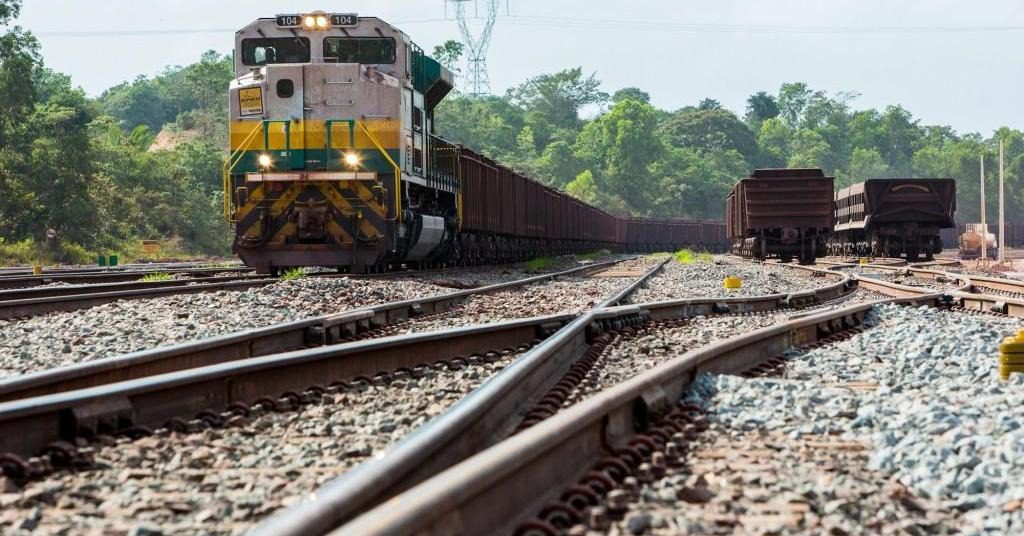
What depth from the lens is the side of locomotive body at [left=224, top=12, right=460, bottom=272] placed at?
13.8 m

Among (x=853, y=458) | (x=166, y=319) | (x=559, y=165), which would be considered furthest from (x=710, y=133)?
(x=853, y=458)

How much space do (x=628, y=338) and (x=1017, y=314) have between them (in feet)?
12.5

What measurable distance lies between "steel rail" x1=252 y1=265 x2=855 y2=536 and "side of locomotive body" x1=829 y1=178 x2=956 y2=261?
79.3 feet

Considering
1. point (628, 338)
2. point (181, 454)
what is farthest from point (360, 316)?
point (181, 454)

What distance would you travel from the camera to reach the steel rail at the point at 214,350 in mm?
4359

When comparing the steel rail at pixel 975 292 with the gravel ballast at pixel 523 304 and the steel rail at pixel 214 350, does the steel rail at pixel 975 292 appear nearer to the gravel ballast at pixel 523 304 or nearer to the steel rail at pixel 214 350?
the gravel ballast at pixel 523 304

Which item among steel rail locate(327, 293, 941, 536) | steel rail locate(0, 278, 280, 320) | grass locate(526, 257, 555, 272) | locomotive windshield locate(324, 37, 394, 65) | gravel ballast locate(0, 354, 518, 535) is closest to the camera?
steel rail locate(327, 293, 941, 536)

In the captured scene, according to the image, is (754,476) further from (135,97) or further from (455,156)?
(135,97)

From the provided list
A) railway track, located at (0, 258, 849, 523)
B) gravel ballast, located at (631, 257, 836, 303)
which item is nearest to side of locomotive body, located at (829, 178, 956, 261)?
gravel ballast, located at (631, 257, 836, 303)

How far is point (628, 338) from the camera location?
7.21 m

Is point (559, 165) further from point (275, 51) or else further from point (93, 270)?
point (275, 51)

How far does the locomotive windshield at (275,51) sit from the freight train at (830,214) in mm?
14539

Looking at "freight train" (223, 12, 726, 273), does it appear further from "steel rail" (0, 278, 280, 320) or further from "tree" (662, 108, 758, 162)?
"tree" (662, 108, 758, 162)

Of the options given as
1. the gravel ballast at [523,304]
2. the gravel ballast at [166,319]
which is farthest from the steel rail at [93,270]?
the gravel ballast at [166,319]
